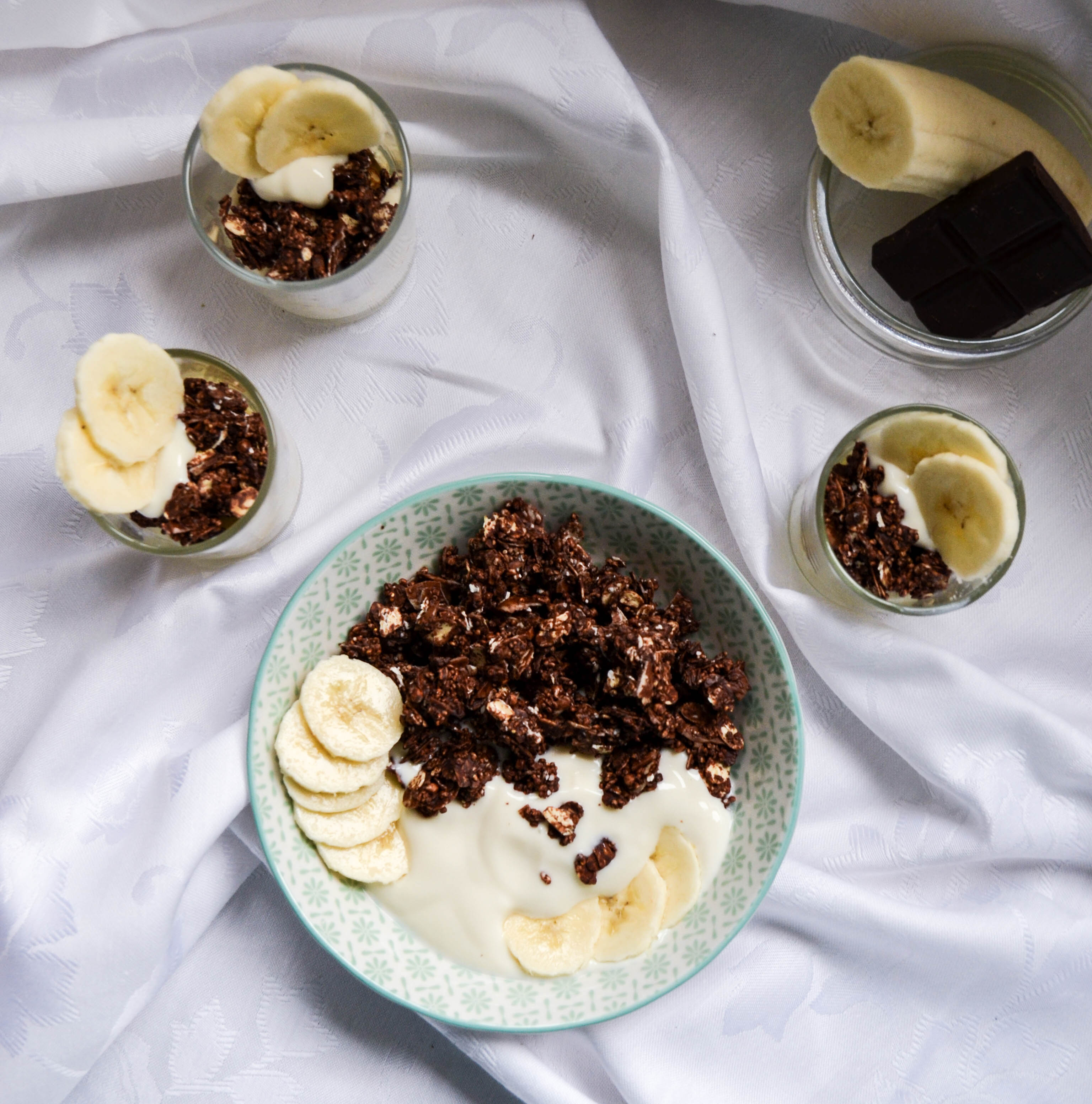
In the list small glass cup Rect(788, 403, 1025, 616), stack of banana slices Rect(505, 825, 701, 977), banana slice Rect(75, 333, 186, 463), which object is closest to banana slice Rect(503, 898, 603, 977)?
stack of banana slices Rect(505, 825, 701, 977)

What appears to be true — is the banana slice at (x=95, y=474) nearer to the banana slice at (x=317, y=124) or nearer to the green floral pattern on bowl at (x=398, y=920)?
the green floral pattern on bowl at (x=398, y=920)

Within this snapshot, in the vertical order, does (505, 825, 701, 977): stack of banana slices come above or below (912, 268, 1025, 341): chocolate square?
below

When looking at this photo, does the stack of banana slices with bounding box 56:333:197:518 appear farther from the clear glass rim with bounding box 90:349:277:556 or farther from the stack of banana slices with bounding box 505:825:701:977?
the stack of banana slices with bounding box 505:825:701:977

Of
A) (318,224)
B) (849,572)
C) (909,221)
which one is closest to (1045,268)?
(909,221)

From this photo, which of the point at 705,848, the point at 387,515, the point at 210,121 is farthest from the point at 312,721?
the point at 210,121

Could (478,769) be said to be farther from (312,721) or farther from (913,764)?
(913,764)

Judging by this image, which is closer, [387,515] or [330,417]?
[387,515]

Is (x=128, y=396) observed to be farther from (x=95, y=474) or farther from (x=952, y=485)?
(x=952, y=485)
